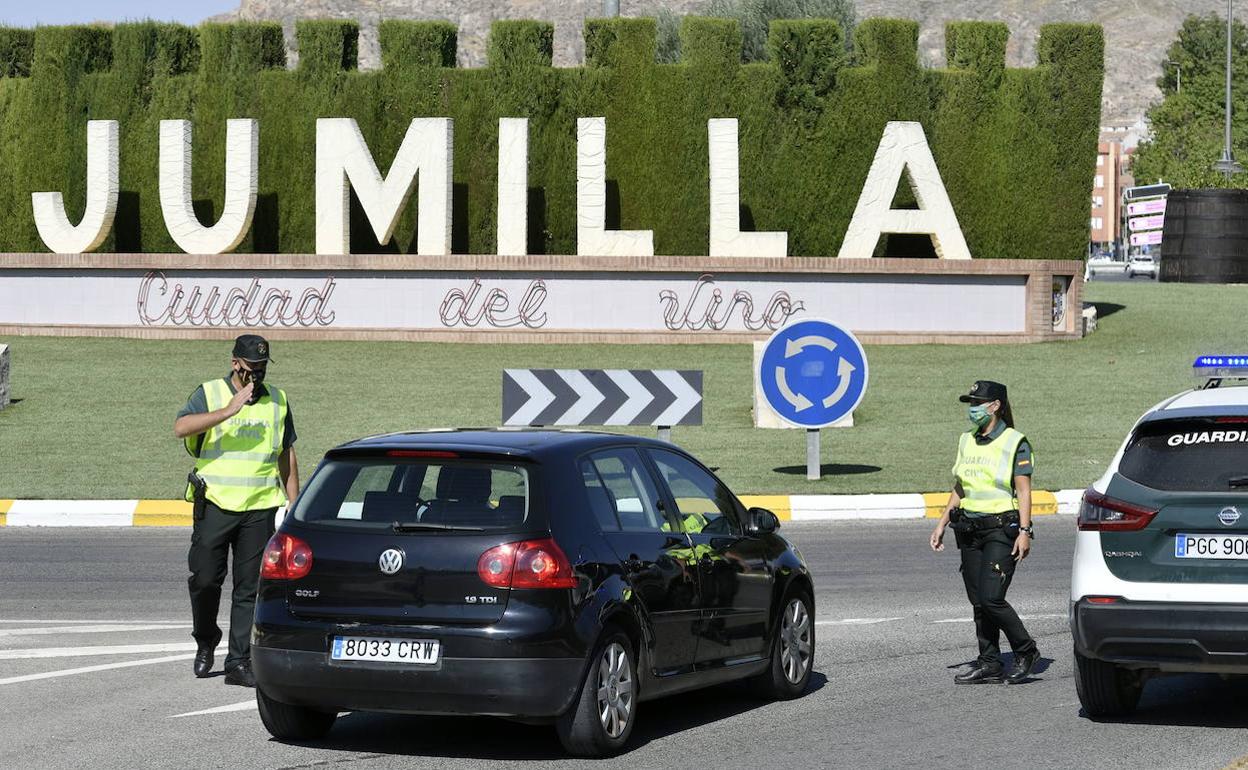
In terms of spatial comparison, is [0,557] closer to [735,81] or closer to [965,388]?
[965,388]

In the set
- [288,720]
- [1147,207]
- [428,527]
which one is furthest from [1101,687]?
[1147,207]

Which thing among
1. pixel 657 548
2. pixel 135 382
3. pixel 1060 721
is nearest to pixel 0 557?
pixel 657 548

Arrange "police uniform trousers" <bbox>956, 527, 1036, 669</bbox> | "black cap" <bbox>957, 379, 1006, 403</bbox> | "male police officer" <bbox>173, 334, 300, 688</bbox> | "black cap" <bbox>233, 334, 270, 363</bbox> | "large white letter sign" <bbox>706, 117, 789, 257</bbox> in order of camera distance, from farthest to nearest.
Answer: "large white letter sign" <bbox>706, 117, 789, 257</bbox>
"black cap" <bbox>957, 379, 1006, 403</bbox>
"police uniform trousers" <bbox>956, 527, 1036, 669</bbox>
"male police officer" <bbox>173, 334, 300, 688</bbox>
"black cap" <bbox>233, 334, 270, 363</bbox>

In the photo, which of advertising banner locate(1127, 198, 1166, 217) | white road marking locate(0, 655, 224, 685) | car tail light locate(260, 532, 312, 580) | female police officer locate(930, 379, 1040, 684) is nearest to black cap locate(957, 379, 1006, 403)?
female police officer locate(930, 379, 1040, 684)

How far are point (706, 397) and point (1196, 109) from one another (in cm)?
10533

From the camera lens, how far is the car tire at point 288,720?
820 cm

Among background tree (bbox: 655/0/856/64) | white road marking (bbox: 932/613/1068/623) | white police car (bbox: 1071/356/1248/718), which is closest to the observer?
white police car (bbox: 1071/356/1248/718)

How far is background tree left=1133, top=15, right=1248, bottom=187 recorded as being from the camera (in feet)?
355

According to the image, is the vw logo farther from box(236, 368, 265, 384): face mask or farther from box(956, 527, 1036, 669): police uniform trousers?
box(956, 527, 1036, 669): police uniform trousers

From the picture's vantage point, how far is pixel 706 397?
1105 inches

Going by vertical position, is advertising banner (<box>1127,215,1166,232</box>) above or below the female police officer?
above

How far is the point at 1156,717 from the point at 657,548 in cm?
256

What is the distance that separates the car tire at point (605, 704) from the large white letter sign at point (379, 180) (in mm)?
28307

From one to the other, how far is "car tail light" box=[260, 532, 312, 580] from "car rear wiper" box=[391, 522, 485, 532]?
0.41m
